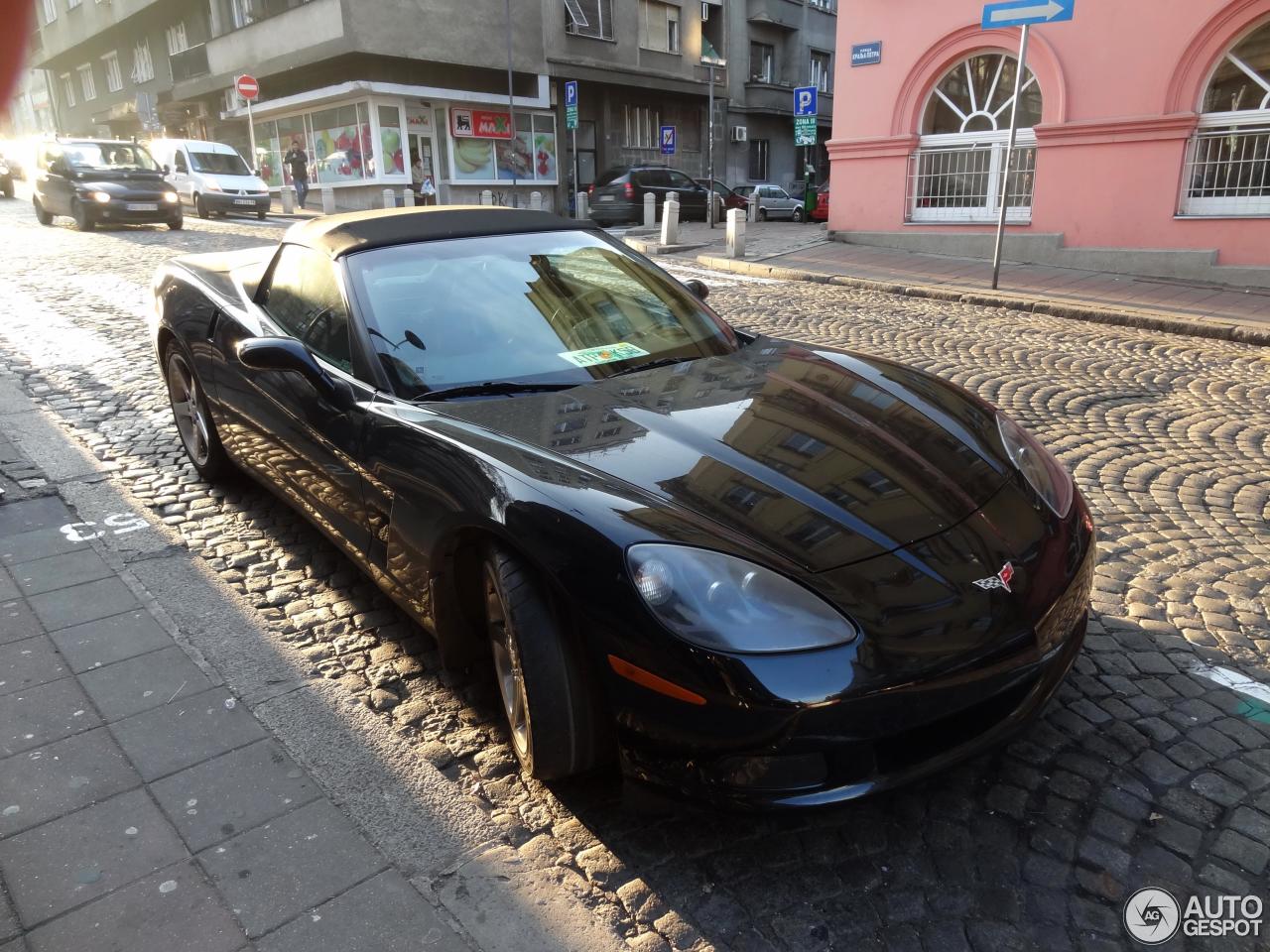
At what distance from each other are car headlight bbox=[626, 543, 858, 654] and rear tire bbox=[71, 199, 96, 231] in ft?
63.9

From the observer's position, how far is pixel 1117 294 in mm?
10219

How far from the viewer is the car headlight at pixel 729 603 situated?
74.2 inches

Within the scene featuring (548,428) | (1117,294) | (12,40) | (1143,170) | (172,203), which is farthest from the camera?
(172,203)

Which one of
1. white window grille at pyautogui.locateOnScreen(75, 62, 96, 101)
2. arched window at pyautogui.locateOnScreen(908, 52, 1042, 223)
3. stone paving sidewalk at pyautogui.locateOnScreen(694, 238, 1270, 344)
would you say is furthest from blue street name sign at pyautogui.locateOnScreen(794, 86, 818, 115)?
white window grille at pyautogui.locateOnScreen(75, 62, 96, 101)

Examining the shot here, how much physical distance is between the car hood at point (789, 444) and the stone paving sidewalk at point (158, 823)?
3.71 feet

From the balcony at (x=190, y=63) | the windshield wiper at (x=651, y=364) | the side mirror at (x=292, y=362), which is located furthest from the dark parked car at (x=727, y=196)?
the side mirror at (x=292, y=362)

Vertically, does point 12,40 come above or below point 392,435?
above

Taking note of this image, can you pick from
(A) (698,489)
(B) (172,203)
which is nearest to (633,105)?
(B) (172,203)

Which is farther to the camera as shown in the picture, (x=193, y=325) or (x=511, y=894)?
(x=193, y=325)

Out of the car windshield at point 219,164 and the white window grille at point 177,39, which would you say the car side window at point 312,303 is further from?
the white window grille at point 177,39

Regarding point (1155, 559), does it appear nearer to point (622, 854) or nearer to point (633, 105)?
point (622, 854)

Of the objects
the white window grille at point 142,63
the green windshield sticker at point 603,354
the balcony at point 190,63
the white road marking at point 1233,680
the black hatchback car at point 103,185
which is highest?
the white window grille at point 142,63

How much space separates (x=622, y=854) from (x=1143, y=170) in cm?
1253

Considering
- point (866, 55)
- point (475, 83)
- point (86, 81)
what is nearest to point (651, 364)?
point (866, 55)
